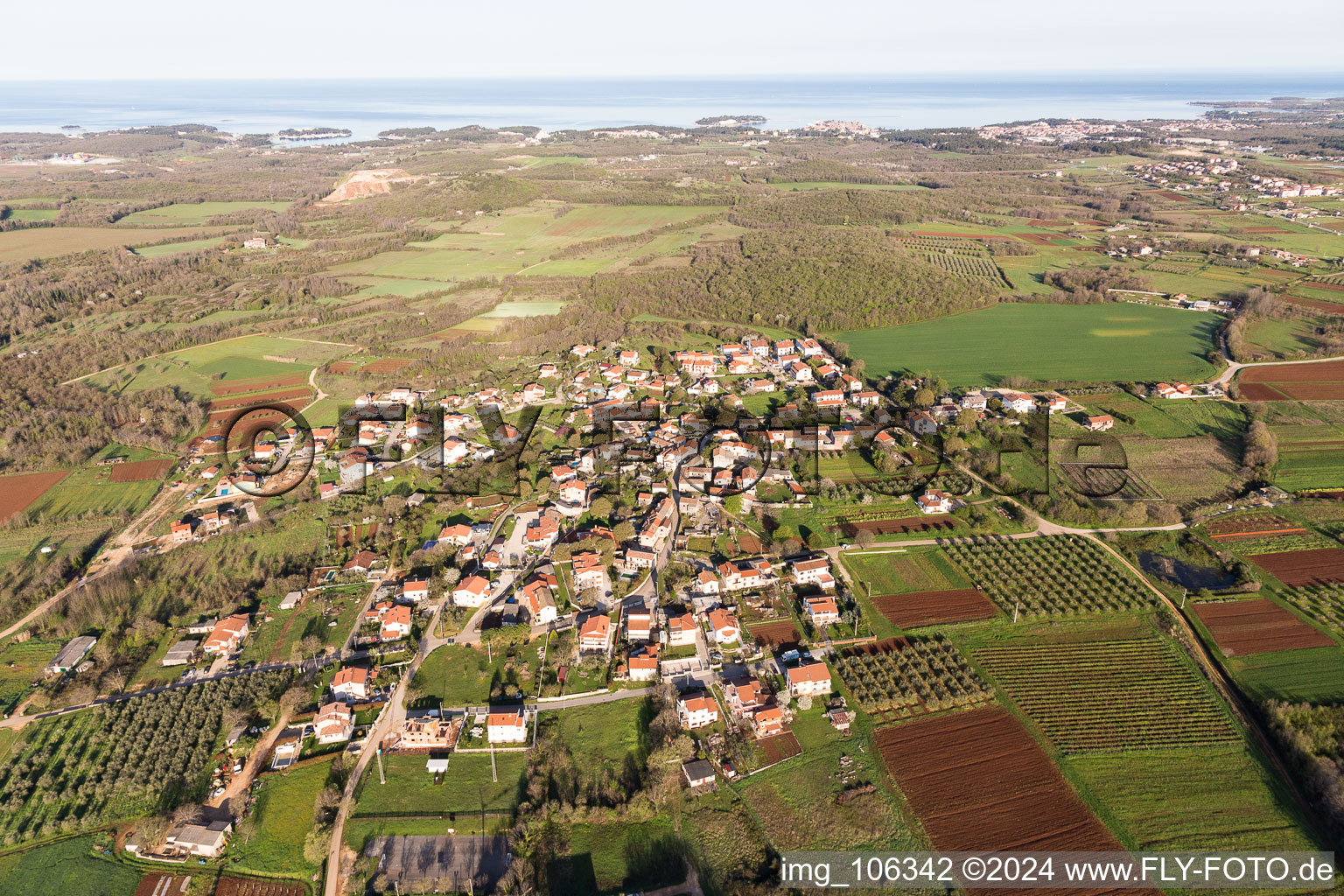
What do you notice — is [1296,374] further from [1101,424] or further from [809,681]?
[809,681]

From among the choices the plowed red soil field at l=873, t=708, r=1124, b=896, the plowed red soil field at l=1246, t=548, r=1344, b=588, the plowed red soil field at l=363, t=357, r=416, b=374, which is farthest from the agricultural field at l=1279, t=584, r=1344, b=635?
the plowed red soil field at l=363, t=357, r=416, b=374

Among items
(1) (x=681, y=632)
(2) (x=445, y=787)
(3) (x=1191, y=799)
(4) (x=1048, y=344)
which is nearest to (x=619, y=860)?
(2) (x=445, y=787)

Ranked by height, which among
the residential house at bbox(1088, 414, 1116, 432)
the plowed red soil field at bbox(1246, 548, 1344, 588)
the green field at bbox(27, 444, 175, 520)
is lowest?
the plowed red soil field at bbox(1246, 548, 1344, 588)

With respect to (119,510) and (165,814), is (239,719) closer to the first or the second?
(165,814)

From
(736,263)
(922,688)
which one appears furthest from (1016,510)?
(736,263)

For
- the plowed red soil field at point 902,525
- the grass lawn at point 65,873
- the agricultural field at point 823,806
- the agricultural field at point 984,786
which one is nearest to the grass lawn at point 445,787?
the grass lawn at point 65,873

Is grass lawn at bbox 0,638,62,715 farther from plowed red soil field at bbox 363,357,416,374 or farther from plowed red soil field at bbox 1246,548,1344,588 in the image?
plowed red soil field at bbox 1246,548,1344,588

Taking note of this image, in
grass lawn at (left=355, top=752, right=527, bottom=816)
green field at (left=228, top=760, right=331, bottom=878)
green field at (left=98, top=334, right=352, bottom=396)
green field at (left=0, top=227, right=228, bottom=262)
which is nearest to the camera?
green field at (left=228, top=760, right=331, bottom=878)
